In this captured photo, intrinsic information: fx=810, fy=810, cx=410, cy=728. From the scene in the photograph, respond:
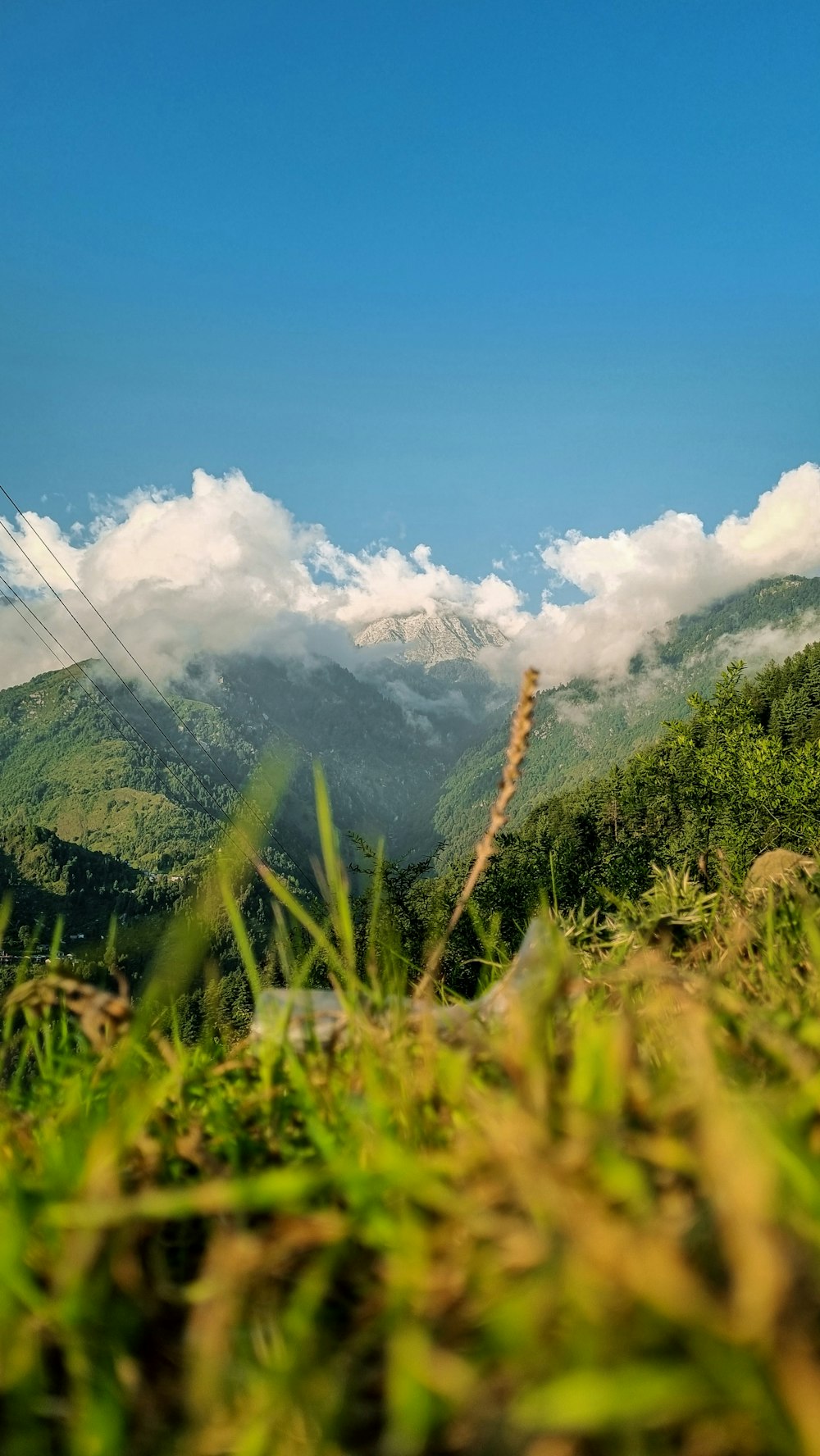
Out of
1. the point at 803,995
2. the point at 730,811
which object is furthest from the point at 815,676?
the point at 803,995

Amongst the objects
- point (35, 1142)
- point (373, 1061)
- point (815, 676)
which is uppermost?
point (35, 1142)

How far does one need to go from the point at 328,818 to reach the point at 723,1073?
936 millimetres

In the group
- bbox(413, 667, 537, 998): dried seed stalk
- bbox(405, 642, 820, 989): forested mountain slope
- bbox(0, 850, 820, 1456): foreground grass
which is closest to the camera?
bbox(0, 850, 820, 1456): foreground grass

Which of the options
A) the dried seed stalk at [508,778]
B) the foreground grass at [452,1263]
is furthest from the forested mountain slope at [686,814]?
the foreground grass at [452,1263]

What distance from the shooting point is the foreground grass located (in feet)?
1.96

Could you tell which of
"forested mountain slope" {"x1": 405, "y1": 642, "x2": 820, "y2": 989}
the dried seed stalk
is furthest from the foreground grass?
"forested mountain slope" {"x1": 405, "y1": 642, "x2": 820, "y2": 989}

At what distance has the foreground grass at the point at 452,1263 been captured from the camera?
1.96ft

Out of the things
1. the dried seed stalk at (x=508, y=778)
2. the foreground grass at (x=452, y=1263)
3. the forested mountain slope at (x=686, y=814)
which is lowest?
the forested mountain slope at (x=686, y=814)

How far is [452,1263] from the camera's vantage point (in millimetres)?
825

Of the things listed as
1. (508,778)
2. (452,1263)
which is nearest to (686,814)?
(508,778)

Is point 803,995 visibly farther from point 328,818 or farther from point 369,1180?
point 369,1180

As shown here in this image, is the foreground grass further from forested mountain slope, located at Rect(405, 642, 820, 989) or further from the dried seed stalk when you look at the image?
forested mountain slope, located at Rect(405, 642, 820, 989)

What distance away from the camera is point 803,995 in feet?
5.88

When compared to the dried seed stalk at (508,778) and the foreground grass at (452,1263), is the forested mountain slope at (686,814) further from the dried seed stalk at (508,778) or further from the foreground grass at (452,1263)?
the foreground grass at (452,1263)
